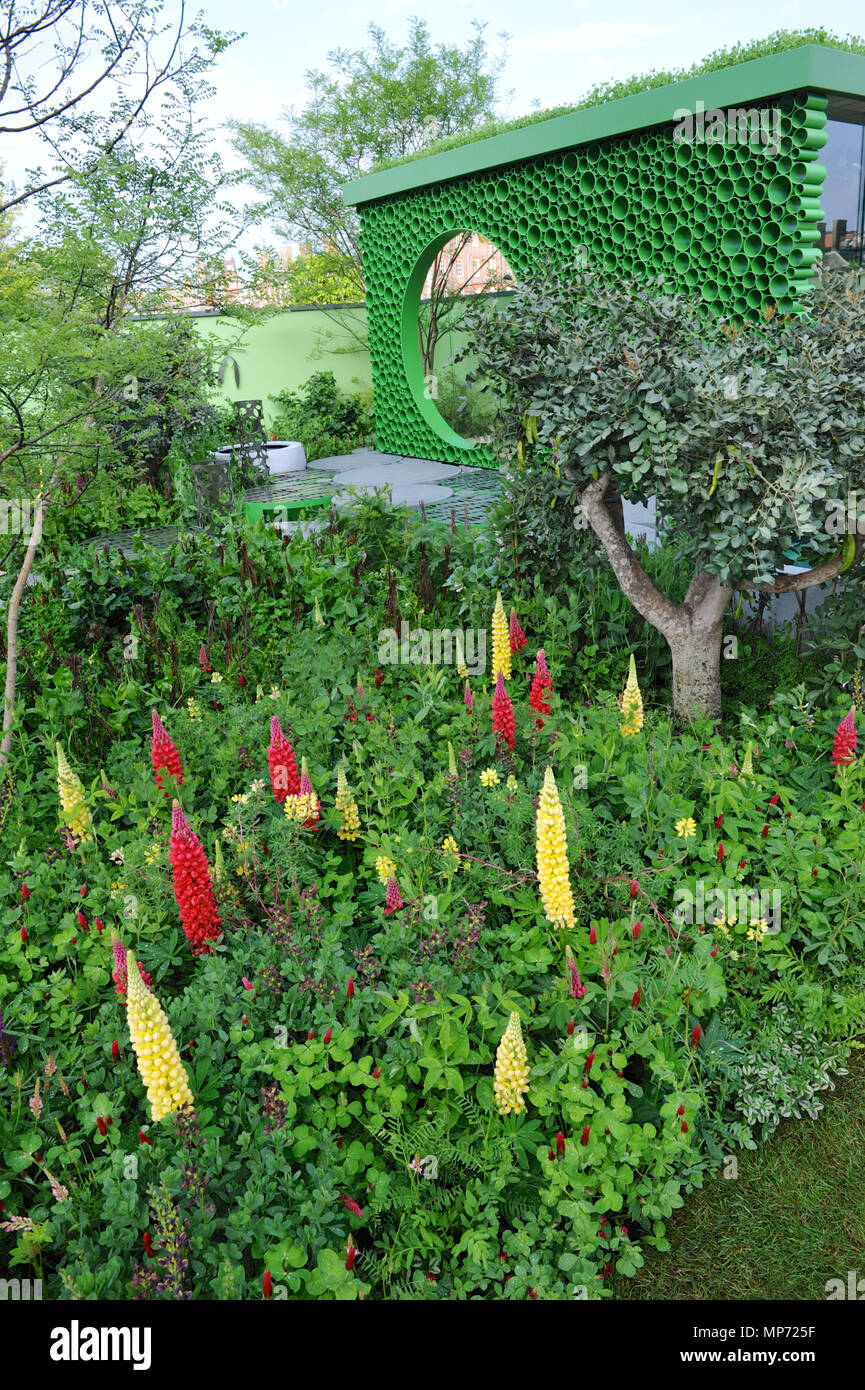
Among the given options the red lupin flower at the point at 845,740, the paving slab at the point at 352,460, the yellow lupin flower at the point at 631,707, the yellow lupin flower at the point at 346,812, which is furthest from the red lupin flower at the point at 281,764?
the paving slab at the point at 352,460

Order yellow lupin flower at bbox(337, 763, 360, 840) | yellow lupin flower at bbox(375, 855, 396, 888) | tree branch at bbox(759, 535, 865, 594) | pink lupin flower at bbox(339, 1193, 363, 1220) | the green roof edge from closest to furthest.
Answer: pink lupin flower at bbox(339, 1193, 363, 1220), yellow lupin flower at bbox(375, 855, 396, 888), yellow lupin flower at bbox(337, 763, 360, 840), tree branch at bbox(759, 535, 865, 594), the green roof edge

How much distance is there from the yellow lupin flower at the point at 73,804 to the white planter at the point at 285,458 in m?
9.46

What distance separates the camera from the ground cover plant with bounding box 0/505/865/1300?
215cm

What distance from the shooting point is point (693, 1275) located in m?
2.29

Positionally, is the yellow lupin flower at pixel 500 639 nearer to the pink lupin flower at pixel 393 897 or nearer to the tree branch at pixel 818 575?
the tree branch at pixel 818 575

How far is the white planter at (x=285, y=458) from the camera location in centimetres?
1247

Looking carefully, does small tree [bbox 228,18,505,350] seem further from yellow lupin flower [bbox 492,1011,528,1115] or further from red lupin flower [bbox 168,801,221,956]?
yellow lupin flower [bbox 492,1011,528,1115]

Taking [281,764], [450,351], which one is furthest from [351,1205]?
[450,351]

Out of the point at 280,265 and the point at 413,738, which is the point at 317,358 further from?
the point at 413,738

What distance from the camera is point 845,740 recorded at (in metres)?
3.38

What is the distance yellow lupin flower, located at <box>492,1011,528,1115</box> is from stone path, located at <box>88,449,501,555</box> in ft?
13.9

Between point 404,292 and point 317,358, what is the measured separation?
536 cm

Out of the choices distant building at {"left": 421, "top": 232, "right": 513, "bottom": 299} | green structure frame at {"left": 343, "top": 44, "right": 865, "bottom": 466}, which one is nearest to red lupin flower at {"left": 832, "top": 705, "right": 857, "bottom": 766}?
green structure frame at {"left": 343, "top": 44, "right": 865, "bottom": 466}
